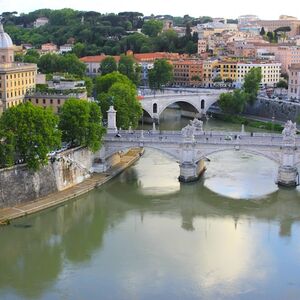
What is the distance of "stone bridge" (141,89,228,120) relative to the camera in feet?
124

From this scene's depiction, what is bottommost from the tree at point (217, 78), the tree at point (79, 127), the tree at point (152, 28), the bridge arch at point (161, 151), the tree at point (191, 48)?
the bridge arch at point (161, 151)

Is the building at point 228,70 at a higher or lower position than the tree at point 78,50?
lower

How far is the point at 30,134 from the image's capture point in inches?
771

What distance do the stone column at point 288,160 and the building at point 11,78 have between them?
11937 mm

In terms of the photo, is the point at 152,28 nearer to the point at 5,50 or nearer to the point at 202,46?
the point at 202,46

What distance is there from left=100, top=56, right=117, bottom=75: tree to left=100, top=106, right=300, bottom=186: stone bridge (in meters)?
25.1

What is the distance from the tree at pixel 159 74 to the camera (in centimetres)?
4682

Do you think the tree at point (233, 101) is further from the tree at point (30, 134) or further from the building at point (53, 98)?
the tree at point (30, 134)

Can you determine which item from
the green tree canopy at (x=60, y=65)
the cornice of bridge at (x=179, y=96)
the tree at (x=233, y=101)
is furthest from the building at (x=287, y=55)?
the green tree canopy at (x=60, y=65)

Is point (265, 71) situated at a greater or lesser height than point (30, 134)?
greater

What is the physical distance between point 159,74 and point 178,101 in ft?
25.3

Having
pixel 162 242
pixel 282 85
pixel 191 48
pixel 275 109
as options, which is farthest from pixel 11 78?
pixel 191 48

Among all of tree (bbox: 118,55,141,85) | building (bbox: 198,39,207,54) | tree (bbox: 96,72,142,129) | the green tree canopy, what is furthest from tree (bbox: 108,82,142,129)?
building (bbox: 198,39,207,54)

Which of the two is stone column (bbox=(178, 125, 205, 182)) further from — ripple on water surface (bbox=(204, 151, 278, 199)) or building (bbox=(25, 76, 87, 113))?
building (bbox=(25, 76, 87, 113))
